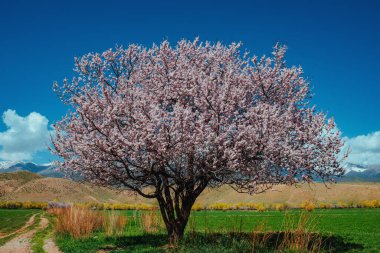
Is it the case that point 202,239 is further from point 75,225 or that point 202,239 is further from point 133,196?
point 133,196

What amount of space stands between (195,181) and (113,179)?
368cm

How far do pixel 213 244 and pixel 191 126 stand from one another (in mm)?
4927

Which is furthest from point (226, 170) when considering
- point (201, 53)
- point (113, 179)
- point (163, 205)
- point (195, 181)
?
point (201, 53)

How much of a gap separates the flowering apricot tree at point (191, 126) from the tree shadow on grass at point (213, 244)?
130 centimetres

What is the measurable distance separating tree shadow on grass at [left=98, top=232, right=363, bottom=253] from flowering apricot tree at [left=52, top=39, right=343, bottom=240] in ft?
4.25

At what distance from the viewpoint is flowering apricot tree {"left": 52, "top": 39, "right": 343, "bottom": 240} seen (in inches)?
593

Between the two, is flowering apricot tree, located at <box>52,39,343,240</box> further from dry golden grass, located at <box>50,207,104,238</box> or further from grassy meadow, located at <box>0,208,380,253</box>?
dry golden grass, located at <box>50,207,104,238</box>

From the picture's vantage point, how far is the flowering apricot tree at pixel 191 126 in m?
15.1

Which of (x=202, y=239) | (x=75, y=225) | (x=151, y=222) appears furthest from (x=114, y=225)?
(x=202, y=239)

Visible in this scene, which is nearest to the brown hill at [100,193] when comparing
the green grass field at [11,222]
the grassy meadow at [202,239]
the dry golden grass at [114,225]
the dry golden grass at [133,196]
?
the dry golden grass at [133,196]

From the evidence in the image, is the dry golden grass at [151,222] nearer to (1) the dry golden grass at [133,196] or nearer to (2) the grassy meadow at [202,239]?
(2) the grassy meadow at [202,239]

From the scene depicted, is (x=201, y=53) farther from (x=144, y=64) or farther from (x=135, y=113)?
(x=135, y=113)

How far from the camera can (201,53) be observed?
64.7ft

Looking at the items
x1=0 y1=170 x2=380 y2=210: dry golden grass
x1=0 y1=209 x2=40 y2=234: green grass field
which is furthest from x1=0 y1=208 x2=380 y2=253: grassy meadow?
x1=0 y1=170 x2=380 y2=210: dry golden grass
